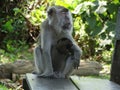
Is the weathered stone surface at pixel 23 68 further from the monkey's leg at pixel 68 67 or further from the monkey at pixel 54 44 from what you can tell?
the monkey's leg at pixel 68 67

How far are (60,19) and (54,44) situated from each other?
1.23ft

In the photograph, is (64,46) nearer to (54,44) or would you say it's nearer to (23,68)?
(54,44)

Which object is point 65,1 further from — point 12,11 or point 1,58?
point 1,58

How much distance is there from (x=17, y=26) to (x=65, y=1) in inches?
56.4

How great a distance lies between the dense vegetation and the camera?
8.91 m

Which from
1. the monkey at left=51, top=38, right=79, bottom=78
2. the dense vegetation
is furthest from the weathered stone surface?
the monkey at left=51, top=38, right=79, bottom=78

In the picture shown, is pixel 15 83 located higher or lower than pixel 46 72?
lower

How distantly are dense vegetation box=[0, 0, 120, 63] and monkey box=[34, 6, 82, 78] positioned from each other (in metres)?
3.23

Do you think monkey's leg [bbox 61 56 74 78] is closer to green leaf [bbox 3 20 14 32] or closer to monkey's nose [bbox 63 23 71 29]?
monkey's nose [bbox 63 23 71 29]

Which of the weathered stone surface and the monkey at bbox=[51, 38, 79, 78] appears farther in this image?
the weathered stone surface

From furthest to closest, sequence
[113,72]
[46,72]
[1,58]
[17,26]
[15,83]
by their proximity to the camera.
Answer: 1. [17,26]
2. [1,58]
3. [15,83]
4. [46,72]
5. [113,72]

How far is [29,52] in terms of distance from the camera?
9945mm

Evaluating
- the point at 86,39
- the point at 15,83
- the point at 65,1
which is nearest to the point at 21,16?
the point at 65,1

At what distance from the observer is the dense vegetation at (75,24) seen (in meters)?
8.91
